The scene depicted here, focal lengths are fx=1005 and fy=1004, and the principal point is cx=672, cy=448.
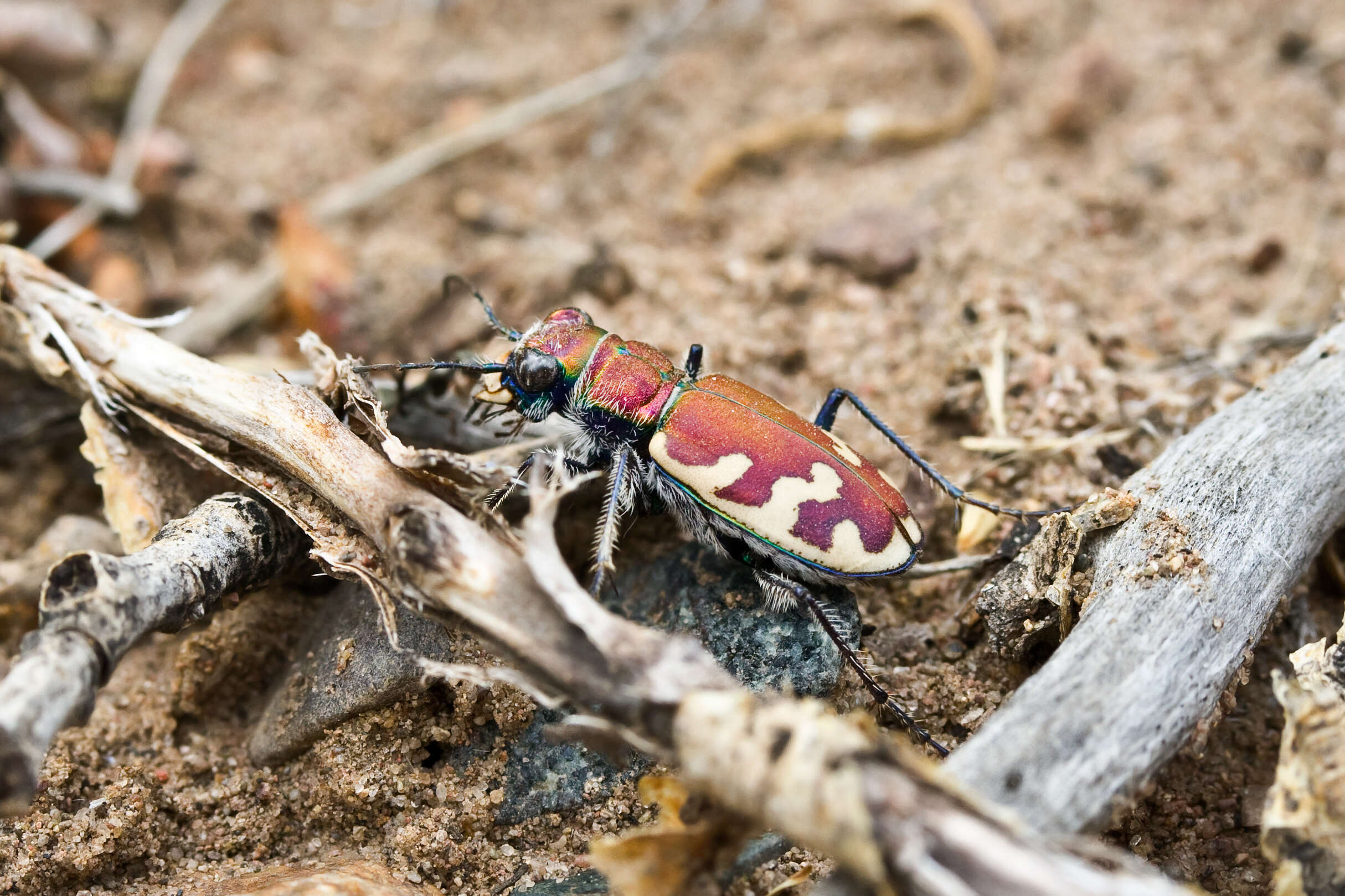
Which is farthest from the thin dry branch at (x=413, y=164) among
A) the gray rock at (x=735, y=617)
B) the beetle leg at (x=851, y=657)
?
the beetle leg at (x=851, y=657)

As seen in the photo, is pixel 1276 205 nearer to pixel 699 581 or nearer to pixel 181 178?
pixel 699 581

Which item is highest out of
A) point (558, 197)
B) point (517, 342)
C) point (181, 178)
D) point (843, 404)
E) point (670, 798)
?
point (181, 178)

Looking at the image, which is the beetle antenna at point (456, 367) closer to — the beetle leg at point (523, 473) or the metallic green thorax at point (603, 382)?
the metallic green thorax at point (603, 382)

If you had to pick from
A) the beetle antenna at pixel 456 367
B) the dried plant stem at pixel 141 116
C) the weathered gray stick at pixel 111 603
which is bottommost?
the weathered gray stick at pixel 111 603

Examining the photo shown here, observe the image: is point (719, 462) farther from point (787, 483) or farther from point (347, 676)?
point (347, 676)

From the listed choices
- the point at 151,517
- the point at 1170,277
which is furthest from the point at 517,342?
the point at 1170,277

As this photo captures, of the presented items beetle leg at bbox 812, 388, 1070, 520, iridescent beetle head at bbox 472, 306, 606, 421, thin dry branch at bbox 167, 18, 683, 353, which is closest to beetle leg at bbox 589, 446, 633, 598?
iridescent beetle head at bbox 472, 306, 606, 421

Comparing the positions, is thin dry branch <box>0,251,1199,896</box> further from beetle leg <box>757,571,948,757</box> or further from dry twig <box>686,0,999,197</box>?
dry twig <box>686,0,999,197</box>
